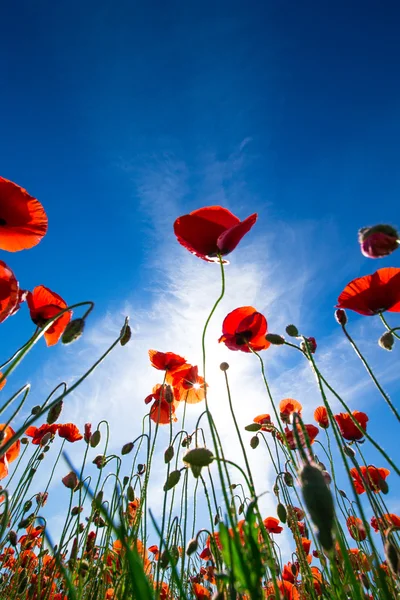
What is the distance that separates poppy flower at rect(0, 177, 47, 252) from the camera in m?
2.03

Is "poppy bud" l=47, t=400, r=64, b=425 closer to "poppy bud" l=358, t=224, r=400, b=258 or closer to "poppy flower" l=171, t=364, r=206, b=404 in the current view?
"poppy flower" l=171, t=364, r=206, b=404

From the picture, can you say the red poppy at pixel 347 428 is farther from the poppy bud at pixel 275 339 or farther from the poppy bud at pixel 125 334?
the poppy bud at pixel 125 334

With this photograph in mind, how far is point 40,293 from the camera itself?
2.18 meters

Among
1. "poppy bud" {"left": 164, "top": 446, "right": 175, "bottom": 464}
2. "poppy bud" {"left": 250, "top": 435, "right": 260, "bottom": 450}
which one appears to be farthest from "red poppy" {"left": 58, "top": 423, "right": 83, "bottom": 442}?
"poppy bud" {"left": 250, "top": 435, "right": 260, "bottom": 450}

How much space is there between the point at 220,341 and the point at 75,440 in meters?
2.38

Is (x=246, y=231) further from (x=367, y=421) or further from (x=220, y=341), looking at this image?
(x=367, y=421)

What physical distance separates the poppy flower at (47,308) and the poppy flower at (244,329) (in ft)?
3.69

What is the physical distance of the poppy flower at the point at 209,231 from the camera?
2211 mm

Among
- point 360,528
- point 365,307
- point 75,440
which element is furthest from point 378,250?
point 75,440

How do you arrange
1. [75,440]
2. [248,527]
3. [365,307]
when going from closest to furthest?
[248,527]
[365,307]
[75,440]

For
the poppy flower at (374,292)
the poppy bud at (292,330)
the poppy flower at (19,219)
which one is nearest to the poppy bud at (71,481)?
the poppy flower at (19,219)

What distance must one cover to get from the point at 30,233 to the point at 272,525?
161 inches

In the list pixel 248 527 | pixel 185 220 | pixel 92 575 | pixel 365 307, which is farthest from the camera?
pixel 92 575

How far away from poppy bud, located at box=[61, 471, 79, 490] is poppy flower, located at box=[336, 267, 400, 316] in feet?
8.24
